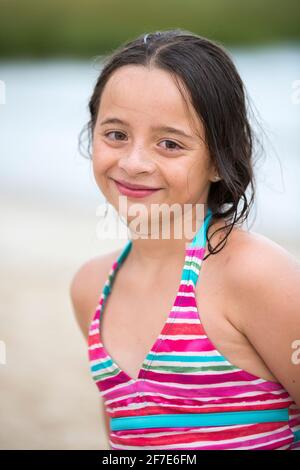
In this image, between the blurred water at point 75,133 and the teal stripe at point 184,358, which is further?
the blurred water at point 75,133

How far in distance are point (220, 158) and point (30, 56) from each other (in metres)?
17.6

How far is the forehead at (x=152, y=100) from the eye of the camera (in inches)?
92.7

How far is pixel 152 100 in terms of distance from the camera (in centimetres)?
236

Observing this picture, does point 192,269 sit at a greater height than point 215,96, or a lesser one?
lesser

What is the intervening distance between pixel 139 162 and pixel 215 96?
330mm

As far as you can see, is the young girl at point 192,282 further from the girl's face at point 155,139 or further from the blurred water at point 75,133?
the blurred water at point 75,133

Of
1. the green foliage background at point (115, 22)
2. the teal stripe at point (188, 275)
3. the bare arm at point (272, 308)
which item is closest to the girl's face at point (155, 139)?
the teal stripe at point (188, 275)

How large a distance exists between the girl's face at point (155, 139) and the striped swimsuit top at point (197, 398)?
0.82 ft

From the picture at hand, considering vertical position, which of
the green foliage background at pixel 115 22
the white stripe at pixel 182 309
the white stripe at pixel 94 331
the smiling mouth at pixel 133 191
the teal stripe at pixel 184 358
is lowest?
the teal stripe at pixel 184 358

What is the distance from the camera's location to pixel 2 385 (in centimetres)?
410

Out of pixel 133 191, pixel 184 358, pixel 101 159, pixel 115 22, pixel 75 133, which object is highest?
pixel 115 22


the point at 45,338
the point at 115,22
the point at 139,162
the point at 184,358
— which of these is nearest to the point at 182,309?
the point at 184,358

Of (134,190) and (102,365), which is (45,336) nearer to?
(102,365)

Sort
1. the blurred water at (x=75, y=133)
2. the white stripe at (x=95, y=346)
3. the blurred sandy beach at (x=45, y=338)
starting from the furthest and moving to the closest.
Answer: the blurred water at (x=75, y=133), the blurred sandy beach at (x=45, y=338), the white stripe at (x=95, y=346)
